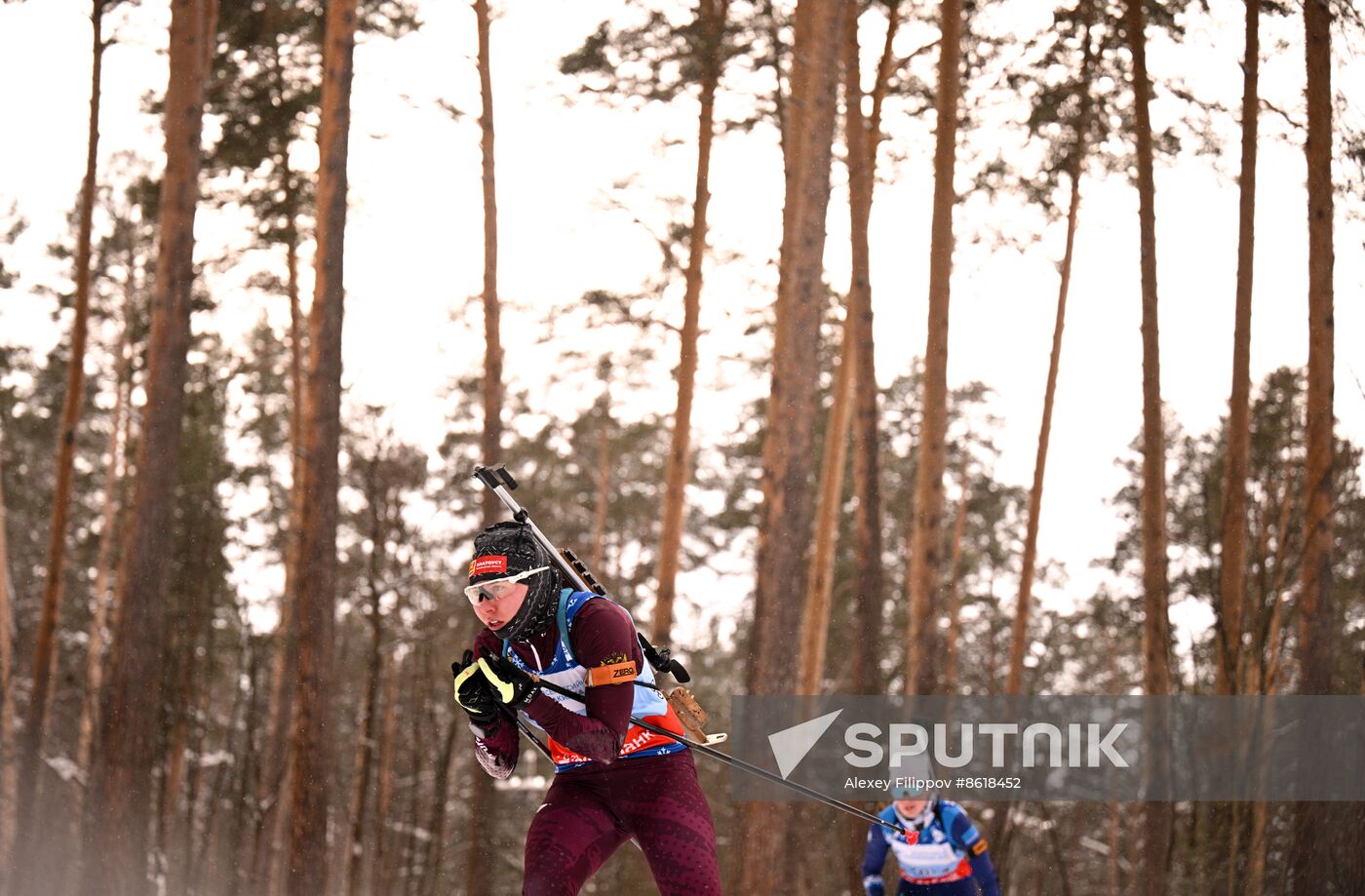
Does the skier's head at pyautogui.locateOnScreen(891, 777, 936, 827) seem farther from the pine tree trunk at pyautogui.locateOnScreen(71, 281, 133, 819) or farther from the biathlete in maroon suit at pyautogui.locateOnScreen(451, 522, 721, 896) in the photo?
the pine tree trunk at pyautogui.locateOnScreen(71, 281, 133, 819)

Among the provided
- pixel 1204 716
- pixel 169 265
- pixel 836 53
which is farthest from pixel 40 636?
pixel 1204 716

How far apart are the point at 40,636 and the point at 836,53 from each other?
497 inches

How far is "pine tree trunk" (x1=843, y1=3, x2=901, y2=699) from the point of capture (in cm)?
1518

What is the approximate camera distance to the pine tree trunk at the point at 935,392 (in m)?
13.9

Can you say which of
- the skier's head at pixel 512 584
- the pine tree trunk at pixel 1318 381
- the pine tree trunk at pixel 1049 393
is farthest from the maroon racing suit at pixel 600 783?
the pine tree trunk at pixel 1049 393

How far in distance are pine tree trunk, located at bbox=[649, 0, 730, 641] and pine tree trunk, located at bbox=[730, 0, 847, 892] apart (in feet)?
14.5

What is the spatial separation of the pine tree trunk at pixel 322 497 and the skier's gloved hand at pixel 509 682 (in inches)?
269

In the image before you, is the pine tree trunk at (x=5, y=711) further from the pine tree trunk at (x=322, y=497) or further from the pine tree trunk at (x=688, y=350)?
the pine tree trunk at (x=322, y=497)

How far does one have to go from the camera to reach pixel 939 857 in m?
8.29

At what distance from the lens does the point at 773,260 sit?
1731 centimetres

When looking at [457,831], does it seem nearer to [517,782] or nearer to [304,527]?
[517,782]

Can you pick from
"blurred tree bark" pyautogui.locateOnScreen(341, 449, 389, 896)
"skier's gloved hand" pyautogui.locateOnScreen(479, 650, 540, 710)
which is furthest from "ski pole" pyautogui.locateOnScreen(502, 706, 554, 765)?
"blurred tree bark" pyautogui.locateOnScreen(341, 449, 389, 896)

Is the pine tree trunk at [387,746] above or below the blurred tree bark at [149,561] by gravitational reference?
below
